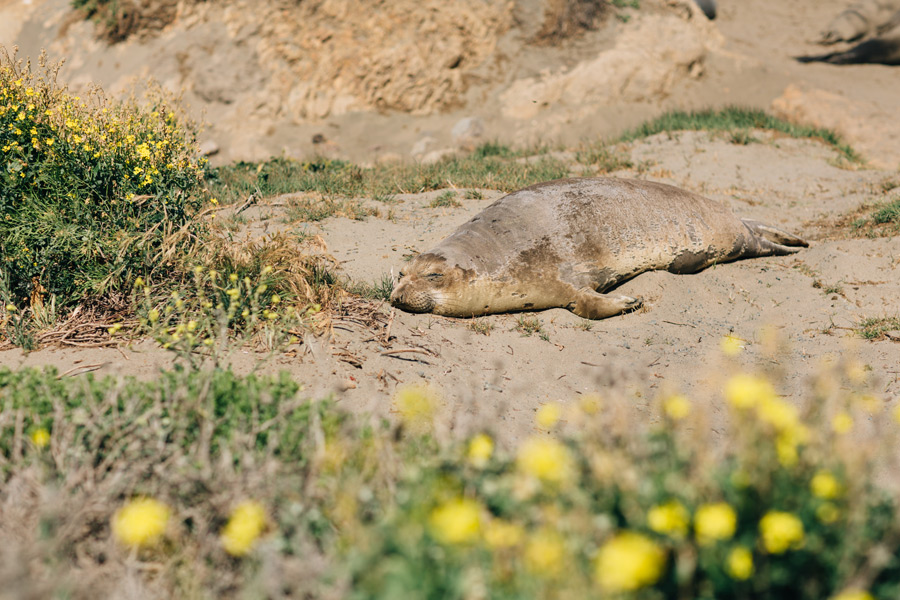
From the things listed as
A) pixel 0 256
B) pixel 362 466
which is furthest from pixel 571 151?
pixel 362 466

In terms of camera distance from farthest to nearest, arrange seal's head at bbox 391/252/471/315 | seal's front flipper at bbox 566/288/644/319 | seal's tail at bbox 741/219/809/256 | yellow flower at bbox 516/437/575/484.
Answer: seal's tail at bbox 741/219/809/256 < seal's front flipper at bbox 566/288/644/319 < seal's head at bbox 391/252/471/315 < yellow flower at bbox 516/437/575/484

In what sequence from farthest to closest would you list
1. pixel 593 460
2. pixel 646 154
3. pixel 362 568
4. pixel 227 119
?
pixel 227 119, pixel 646 154, pixel 593 460, pixel 362 568

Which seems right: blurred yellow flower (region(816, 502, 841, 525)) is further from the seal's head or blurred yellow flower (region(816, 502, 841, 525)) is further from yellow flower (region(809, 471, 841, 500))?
the seal's head

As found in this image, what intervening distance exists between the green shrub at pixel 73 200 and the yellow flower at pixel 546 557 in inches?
127

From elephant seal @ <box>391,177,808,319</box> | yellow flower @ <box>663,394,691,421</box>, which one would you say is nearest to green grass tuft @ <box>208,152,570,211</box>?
elephant seal @ <box>391,177,808,319</box>

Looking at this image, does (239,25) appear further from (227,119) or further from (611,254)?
(611,254)

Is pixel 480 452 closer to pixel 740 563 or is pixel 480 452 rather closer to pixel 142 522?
pixel 740 563

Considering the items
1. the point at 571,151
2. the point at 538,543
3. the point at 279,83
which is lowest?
the point at 571,151

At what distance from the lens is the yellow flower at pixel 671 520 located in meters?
1.59

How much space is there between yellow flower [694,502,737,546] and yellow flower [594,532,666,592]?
12cm

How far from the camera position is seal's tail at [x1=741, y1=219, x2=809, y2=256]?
20.9ft

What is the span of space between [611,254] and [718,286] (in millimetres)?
1045

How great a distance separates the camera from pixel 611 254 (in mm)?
5438

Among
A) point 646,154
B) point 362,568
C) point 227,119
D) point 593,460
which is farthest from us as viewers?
point 227,119
